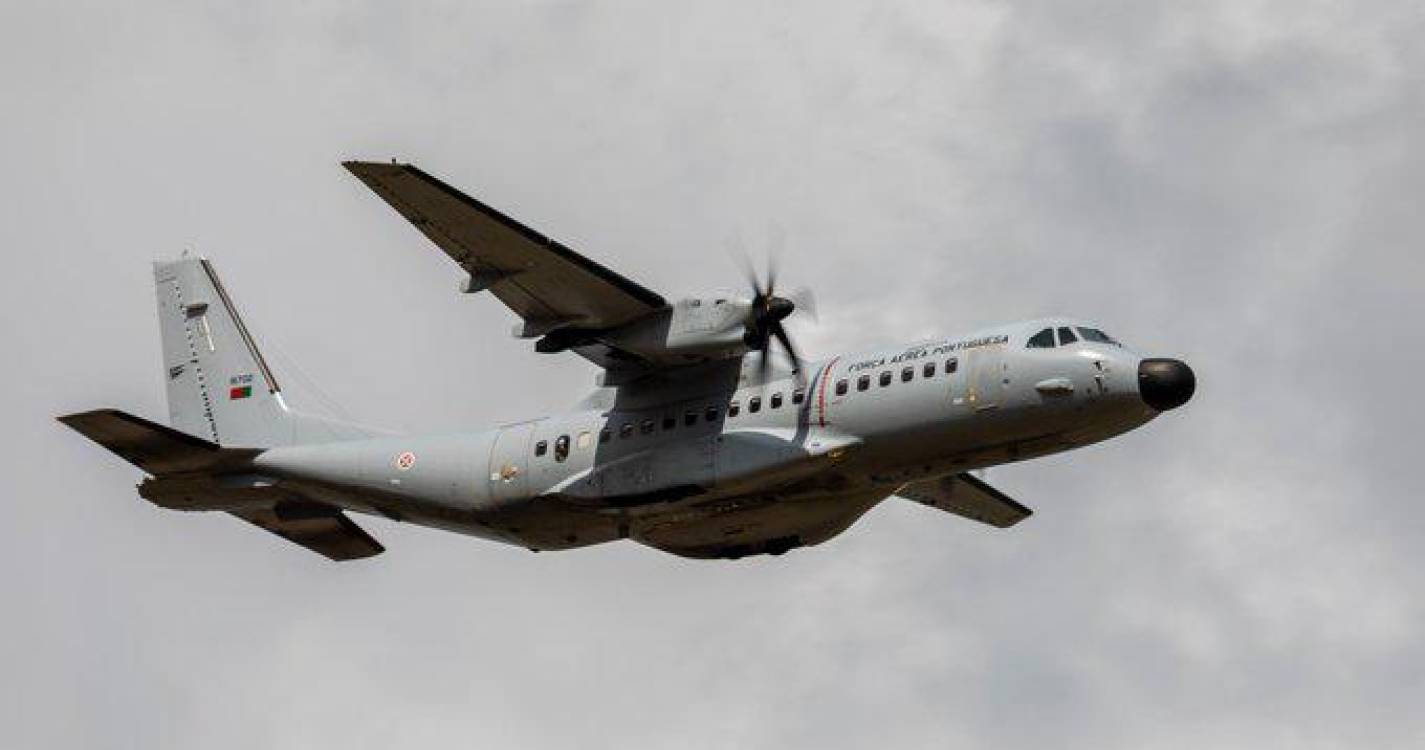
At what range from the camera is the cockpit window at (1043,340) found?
2991 cm

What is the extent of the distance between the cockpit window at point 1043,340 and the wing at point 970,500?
6.14 m

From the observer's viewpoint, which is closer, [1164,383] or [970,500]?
[1164,383]

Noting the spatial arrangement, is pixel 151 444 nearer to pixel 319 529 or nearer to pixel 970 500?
pixel 319 529

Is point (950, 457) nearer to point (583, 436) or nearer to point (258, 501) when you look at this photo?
point (583, 436)

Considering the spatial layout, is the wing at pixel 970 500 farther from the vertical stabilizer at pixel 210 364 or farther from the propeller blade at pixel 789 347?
the vertical stabilizer at pixel 210 364

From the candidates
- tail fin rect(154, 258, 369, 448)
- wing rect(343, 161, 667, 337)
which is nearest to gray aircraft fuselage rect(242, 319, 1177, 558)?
wing rect(343, 161, 667, 337)

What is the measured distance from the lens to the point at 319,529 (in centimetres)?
3578

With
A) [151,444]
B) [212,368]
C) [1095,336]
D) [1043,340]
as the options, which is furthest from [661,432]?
[212,368]

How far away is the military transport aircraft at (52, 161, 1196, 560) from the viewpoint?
29.8 m

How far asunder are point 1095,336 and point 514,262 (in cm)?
742

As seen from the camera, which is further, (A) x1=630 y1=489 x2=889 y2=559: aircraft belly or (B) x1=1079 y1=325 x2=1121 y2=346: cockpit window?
(A) x1=630 y1=489 x2=889 y2=559: aircraft belly

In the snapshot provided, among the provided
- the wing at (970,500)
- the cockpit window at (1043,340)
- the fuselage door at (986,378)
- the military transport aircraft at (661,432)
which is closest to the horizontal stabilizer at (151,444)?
the military transport aircraft at (661,432)

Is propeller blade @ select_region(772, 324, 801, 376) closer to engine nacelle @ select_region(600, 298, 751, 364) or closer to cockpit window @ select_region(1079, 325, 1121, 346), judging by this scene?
engine nacelle @ select_region(600, 298, 751, 364)

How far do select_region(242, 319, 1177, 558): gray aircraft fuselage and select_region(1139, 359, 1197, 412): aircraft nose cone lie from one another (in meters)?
0.04
